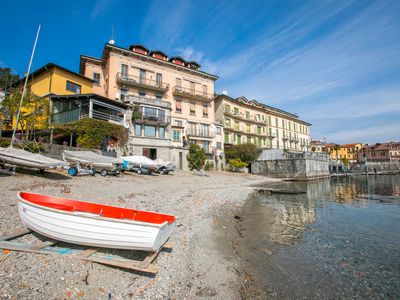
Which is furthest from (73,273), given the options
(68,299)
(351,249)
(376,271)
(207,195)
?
(207,195)

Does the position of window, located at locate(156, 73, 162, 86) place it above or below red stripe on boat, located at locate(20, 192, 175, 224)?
above

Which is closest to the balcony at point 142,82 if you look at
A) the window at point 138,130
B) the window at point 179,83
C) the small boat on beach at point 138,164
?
the window at point 179,83

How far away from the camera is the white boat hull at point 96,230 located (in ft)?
14.8

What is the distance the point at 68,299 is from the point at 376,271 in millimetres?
7238

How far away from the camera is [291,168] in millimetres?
41438

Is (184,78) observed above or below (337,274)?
above

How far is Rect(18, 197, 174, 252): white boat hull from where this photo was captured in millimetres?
4514

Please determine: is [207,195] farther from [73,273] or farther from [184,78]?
[184,78]

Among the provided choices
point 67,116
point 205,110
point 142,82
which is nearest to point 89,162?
point 67,116

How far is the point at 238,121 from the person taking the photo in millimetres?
47781

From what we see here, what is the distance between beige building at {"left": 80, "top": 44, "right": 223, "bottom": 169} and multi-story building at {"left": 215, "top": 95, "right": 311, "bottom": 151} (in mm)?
4493

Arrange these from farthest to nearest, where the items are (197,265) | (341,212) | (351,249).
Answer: (341,212)
(351,249)
(197,265)

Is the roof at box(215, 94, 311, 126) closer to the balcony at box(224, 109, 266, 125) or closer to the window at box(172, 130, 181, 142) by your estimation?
the balcony at box(224, 109, 266, 125)

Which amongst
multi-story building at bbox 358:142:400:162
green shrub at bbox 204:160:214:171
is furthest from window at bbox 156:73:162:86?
multi-story building at bbox 358:142:400:162
